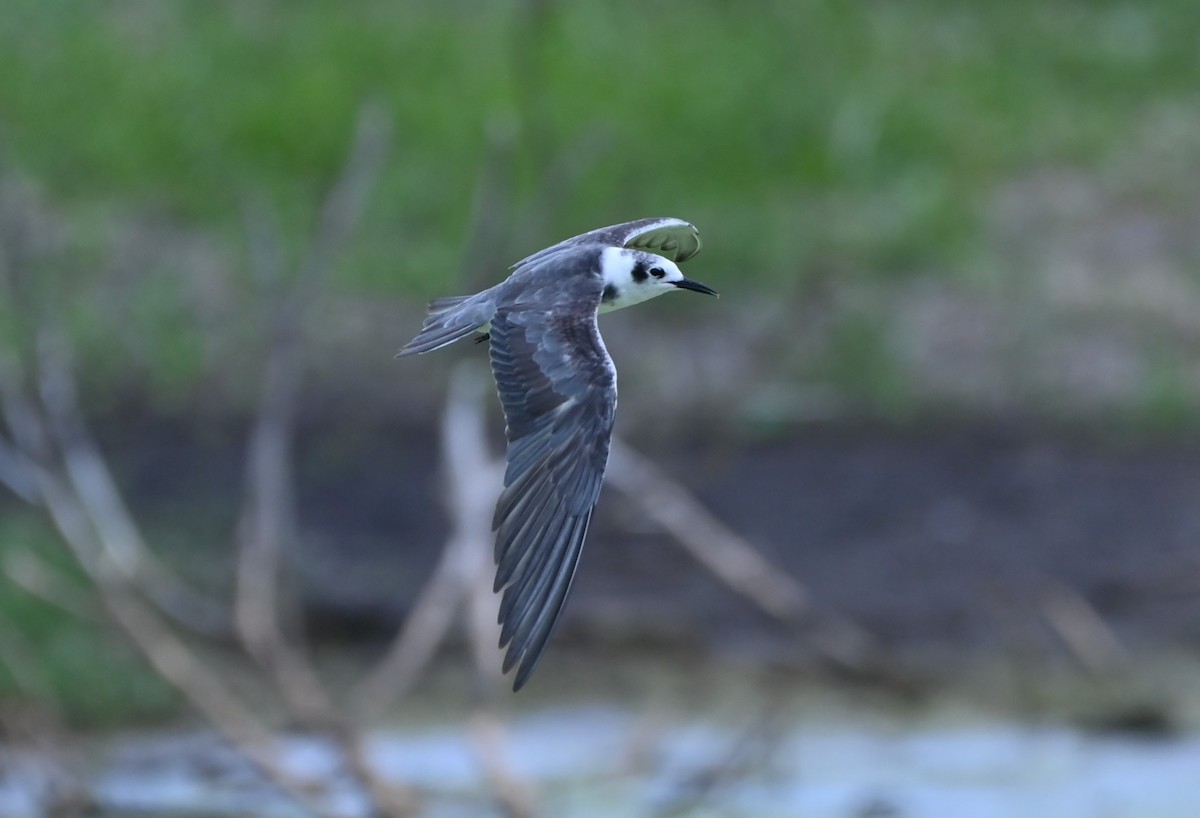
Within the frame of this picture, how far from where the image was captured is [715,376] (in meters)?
12.8

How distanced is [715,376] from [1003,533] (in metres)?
1.90

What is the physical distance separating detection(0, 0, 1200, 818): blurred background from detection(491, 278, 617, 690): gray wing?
3119mm

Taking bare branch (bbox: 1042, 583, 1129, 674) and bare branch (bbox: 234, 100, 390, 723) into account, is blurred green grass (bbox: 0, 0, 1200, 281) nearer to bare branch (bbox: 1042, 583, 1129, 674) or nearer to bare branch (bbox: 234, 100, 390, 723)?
bare branch (bbox: 1042, 583, 1129, 674)

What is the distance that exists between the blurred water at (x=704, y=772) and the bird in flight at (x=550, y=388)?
3.81m

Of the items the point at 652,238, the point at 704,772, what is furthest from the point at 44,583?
the point at 652,238

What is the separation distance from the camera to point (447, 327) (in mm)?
5422

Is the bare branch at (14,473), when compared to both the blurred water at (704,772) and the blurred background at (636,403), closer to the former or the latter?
the blurred background at (636,403)

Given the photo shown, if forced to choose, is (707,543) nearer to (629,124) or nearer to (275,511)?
(275,511)

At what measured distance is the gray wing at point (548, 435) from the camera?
4.82 meters

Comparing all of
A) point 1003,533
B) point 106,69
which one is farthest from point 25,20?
point 1003,533

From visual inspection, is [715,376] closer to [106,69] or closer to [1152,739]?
[1152,739]

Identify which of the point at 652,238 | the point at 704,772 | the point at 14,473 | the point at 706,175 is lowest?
the point at 652,238

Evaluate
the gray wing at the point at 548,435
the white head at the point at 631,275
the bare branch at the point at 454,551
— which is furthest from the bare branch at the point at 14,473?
the gray wing at the point at 548,435

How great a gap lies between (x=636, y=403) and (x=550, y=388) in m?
7.41
